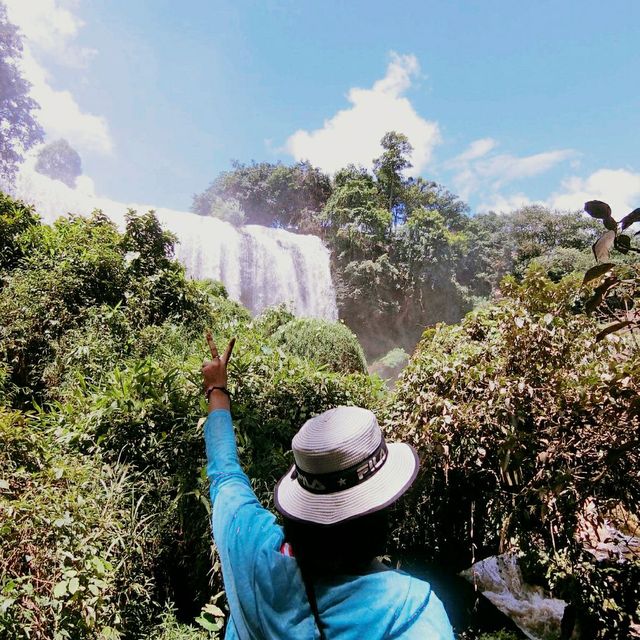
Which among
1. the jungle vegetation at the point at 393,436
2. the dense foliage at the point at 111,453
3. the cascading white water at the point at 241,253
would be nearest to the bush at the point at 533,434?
the jungle vegetation at the point at 393,436

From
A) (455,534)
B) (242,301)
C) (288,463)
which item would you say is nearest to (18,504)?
(288,463)

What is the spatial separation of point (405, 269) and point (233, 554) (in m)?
19.8

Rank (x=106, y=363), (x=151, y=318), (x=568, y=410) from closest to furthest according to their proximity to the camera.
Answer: (x=568, y=410), (x=106, y=363), (x=151, y=318)

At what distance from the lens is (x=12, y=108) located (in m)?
22.6

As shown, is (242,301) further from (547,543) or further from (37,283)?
(547,543)

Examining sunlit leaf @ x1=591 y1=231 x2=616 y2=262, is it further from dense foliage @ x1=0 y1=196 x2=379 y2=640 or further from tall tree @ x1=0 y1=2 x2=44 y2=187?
tall tree @ x1=0 y1=2 x2=44 y2=187

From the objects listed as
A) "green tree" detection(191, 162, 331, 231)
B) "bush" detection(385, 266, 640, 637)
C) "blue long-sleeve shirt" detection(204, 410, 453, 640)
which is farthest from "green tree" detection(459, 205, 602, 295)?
"blue long-sleeve shirt" detection(204, 410, 453, 640)

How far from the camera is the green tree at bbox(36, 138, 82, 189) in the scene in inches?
1593

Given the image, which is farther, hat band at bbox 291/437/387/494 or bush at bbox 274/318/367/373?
bush at bbox 274/318/367/373

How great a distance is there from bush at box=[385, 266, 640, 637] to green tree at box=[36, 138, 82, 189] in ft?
153

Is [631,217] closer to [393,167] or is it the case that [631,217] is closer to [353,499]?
[353,499]

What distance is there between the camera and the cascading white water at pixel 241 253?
566 inches

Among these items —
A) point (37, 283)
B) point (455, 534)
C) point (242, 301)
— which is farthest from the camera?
point (242, 301)

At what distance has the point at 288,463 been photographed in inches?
123
